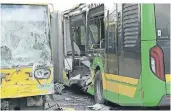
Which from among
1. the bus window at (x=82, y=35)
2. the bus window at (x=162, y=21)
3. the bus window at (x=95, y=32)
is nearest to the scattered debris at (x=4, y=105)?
the bus window at (x=95, y=32)

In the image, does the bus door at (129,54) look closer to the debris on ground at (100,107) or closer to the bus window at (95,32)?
the debris on ground at (100,107)

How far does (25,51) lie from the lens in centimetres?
950

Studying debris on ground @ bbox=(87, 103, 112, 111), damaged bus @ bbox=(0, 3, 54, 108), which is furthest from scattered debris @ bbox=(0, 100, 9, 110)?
debris on ground @ bbox=(87, 103, 112, 111)

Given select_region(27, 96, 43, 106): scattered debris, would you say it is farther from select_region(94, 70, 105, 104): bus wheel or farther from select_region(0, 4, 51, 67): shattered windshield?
select_region(94, 70, 105, 104): bus wheel

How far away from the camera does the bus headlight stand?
30.4ft

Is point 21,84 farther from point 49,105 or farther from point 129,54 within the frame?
point 129,54

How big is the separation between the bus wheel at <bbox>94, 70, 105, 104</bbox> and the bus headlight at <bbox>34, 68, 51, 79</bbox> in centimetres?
178

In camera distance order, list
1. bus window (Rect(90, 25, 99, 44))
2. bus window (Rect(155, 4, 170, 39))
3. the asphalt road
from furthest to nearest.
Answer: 1. bus window (Rect(90, 25, 99, 44))
2. the asphalt road
3. bus window (Rect(155, 4, 170, 39))

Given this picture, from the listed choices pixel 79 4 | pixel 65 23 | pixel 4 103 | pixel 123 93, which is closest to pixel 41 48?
pixel 4 103

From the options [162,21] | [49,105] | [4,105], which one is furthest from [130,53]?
[4,105]

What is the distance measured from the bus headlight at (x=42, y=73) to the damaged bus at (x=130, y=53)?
146 cm

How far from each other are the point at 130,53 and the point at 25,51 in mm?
2651

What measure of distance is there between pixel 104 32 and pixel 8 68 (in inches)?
104

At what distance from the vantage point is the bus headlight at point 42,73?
30.4ft
